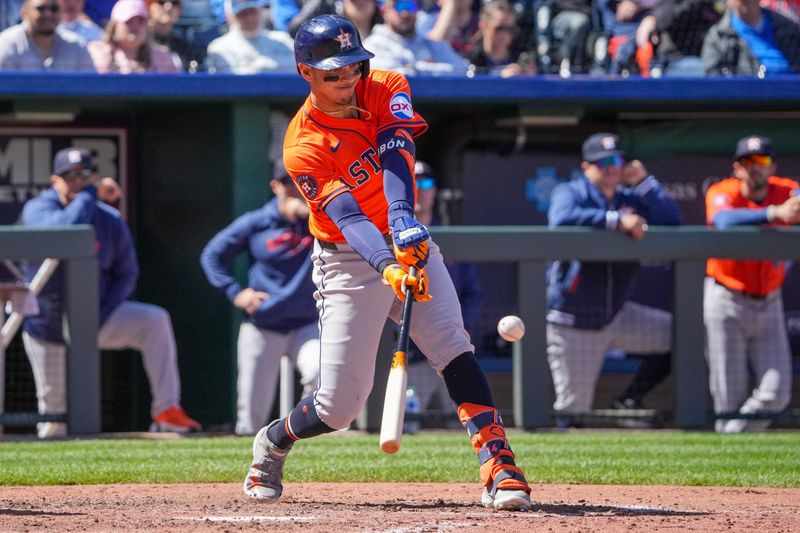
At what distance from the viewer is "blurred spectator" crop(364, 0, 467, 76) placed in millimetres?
9477

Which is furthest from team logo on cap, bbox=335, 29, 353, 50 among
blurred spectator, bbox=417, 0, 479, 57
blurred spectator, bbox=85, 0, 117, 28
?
blurred spectator, bbox=85, 0, 117, 28

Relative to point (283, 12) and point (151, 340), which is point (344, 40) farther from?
point (283, 12)

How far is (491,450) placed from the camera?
4555 mm

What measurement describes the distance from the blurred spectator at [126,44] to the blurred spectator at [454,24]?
2113 millimetres

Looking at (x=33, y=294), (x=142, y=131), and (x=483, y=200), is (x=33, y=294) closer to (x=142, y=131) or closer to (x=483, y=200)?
(x=142, y=131)

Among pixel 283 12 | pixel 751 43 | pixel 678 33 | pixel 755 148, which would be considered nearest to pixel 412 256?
pixel 755 148

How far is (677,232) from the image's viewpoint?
27.6ft

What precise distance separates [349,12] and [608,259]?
2.89 metres

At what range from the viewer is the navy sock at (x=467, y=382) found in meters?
4.62

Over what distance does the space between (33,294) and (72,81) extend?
1567mm

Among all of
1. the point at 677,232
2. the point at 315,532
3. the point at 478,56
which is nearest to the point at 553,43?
the point at 478,56

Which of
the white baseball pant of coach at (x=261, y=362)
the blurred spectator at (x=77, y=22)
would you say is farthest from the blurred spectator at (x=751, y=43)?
the blurred spectator at (x=77, y=22)

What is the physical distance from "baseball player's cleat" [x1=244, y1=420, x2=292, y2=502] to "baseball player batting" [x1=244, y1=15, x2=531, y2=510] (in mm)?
296

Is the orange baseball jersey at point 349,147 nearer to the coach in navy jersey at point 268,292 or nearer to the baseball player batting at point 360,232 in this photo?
the baseball player batting at point 360,232
